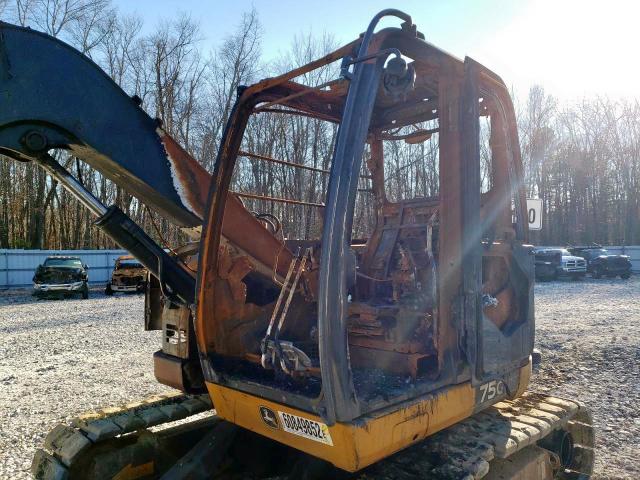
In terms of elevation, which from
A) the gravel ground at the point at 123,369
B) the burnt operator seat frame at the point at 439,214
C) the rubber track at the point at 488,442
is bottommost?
the gravel ground at the point at 123,369

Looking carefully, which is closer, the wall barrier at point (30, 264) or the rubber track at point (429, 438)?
the rubber track at point (429, 438)

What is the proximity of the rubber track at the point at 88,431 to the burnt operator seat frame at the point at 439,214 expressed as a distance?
70cm

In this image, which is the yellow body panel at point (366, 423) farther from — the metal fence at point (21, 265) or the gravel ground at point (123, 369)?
the metal fence at point (21, 265)

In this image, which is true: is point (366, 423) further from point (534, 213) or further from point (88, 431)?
point (534, 213)

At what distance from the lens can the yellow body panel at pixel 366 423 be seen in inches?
96.0

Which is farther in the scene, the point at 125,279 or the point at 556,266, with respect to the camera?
the point at 556,266

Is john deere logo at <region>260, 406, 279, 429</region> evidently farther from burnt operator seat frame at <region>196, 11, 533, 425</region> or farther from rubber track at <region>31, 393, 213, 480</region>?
rubber track at <region>31, 393, 213, 480</region>

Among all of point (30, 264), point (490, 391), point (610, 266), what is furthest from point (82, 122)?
point (610, 266)

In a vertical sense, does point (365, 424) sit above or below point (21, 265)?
below

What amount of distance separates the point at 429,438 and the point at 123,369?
6.25 metres

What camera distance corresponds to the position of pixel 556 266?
2648 cm

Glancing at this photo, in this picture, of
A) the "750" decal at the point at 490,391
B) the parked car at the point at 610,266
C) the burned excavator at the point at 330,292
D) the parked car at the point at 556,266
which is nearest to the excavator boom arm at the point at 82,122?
the burned excavator at the point at 330,292

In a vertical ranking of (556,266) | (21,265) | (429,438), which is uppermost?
(21,265)

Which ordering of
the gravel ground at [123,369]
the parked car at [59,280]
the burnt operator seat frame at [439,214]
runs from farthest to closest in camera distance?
1. the parked car at [59,280]
2. the gravel ground at [123,369]
3. the burnt operator seat frame at [439,214]
